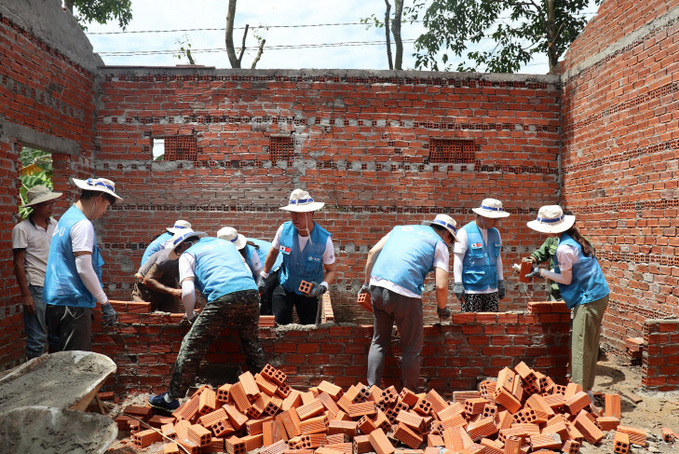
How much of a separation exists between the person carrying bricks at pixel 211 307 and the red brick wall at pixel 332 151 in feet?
11.8

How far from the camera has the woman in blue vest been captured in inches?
165

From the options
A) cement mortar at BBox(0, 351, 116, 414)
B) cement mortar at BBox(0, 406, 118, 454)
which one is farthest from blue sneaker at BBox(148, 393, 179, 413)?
cement mortar at BBox(0, 406, 118, 454)

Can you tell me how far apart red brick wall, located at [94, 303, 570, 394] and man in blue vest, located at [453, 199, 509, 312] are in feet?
2.24

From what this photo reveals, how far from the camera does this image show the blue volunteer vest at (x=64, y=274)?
3.88 meters

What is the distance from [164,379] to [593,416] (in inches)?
144

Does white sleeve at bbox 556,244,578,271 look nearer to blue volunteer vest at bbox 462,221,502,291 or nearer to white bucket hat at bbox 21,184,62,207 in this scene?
blue volunteer vest at bbox 462,221,502,291

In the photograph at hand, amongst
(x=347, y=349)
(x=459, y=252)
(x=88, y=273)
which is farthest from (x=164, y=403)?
(x=459, y=252)

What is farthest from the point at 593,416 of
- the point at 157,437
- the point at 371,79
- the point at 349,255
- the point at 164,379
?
the point at 371,79

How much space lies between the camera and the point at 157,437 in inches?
141

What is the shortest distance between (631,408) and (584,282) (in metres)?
1.33

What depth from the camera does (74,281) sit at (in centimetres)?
392

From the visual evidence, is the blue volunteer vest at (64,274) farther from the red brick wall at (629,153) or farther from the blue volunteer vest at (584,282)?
the red brick wall at (629,153)

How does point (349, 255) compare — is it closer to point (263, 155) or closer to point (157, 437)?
point (263, 155)

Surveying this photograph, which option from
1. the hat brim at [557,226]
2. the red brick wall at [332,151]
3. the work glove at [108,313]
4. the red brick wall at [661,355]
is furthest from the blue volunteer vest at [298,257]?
the red brick wall at [661,355]
